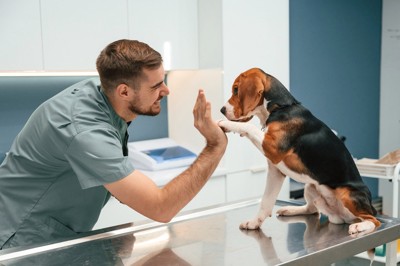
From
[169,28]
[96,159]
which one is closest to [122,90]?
[96,159]

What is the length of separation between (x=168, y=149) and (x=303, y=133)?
6.46 ft

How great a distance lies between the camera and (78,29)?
2816 mm

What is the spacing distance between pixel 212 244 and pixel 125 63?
2.00 feet

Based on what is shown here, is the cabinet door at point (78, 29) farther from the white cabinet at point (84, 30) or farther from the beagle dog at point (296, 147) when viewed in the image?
the beagle dog at point (296, 147)

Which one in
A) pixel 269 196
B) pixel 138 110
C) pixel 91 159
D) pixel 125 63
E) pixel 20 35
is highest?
pixel 20 35

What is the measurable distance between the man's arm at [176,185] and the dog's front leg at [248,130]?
0.03 meters

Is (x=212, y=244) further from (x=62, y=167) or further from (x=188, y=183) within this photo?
(x=62, y=167)

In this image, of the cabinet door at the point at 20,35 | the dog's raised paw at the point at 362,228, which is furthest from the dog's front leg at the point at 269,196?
the cabinet door at the point at 20,35

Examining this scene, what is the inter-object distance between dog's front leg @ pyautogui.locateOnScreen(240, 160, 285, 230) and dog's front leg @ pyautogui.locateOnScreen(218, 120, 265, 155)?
0.35 ft

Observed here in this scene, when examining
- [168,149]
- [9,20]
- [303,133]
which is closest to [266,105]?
[303,133]

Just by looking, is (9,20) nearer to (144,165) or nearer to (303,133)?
(144,165)

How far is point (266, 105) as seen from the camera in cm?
150

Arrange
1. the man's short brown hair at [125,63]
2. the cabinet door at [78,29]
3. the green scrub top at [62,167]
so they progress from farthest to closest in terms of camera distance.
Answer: the cabinet door at [78,29]
the man's short brown hair at [125,63]
the green scrub top at [62,167]

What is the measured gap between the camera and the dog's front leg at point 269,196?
5.05ft
